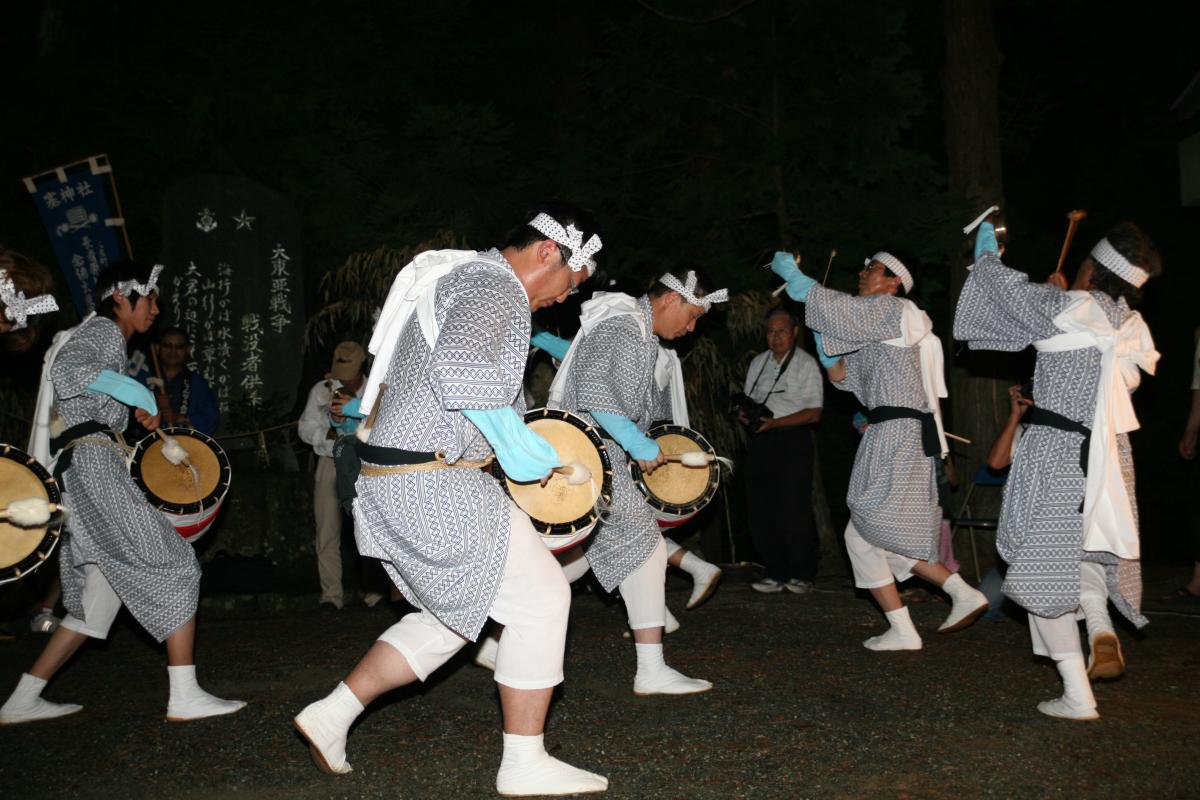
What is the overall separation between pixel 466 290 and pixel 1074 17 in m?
12.5

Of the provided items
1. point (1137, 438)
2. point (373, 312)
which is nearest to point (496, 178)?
point (373, 312)

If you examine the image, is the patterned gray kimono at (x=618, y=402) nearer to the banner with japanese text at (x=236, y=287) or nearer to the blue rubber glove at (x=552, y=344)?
the blue rubber glove at (x=552, y=344)

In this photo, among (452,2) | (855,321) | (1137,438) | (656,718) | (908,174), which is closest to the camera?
(656,718)

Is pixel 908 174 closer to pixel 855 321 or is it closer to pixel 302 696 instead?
pixel 855 321

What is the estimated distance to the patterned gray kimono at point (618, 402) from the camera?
4.38 m

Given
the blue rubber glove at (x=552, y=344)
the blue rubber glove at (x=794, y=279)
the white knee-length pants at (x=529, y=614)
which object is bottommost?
the white knee-length pants at (x=529, y=614)

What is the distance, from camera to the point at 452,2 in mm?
10953

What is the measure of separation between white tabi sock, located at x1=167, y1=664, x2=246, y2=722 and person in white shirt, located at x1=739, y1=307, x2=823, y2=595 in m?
3.95

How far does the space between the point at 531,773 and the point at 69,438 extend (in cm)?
241

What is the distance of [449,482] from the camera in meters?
3.14

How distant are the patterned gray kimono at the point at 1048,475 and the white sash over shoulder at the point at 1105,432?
39 mm

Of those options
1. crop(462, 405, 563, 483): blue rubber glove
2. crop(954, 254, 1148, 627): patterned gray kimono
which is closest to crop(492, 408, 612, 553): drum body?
crop(462, 405, 563, 483): blue rubber glove

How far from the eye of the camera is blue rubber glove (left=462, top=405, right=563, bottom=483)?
9.77 feet

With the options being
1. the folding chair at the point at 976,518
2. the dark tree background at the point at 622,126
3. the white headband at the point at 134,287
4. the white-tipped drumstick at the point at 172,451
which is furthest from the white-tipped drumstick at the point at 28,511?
the dark tree background at the point at 622,126
